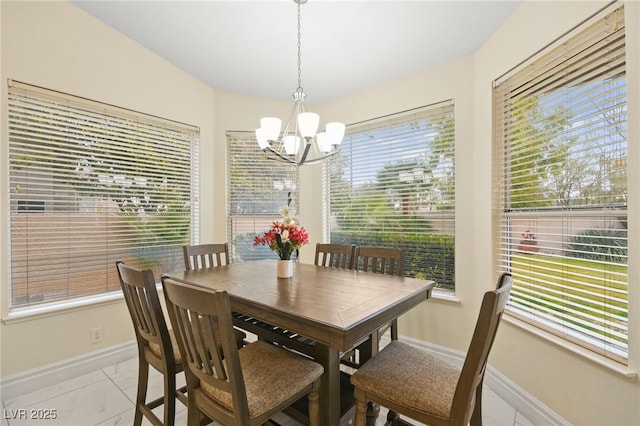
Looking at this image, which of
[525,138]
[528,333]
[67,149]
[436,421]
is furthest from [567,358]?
[67,149]

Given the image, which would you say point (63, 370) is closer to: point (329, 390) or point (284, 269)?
point (284, 269)

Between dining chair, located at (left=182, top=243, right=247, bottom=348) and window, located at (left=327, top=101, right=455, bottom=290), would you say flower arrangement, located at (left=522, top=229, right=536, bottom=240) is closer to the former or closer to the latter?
window, located at (left=327, top=101, right=455, bottom=290)

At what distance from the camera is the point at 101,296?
2.48 m

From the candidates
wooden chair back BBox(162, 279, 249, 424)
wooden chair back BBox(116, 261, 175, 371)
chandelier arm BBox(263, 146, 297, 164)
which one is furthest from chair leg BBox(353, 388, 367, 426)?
chandelier arm BBox(263, 146, 297, 164)

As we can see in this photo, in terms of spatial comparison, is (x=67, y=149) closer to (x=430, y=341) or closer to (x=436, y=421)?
(x=436, y=421)

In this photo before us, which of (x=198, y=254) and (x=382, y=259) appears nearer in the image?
(x=382, y=259)

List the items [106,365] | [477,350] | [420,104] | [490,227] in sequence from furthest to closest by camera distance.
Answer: [420,104] → [106,365] → [490,227] → [477,350]

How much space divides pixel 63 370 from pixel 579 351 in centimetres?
351

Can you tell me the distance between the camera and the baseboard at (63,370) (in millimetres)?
2000

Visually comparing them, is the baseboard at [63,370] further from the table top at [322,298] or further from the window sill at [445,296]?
the window sill at [445,296]

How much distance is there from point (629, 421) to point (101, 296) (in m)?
3.55

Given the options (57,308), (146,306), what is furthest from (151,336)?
(57,308)

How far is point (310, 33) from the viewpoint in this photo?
2369 millimetres

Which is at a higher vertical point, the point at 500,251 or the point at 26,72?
the point at 26,72
